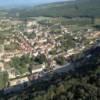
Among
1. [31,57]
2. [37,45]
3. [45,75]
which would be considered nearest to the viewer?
[45,75]

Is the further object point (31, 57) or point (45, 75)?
point (31, 57)

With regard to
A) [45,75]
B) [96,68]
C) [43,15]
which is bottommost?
[43,15]

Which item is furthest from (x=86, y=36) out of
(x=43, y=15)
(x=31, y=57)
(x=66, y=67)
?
(x=43, y=15)

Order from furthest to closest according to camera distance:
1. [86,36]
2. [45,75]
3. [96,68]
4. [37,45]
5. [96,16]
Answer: [96,16] → [86,36] → [37,45] → [45,75] → [96,68]

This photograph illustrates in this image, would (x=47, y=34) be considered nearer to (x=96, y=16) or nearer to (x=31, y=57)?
(x=31, y=57)

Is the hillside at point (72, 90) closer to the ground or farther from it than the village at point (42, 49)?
farther from it

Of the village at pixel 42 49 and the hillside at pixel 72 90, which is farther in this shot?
the village at pixel 42 49

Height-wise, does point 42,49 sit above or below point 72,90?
below

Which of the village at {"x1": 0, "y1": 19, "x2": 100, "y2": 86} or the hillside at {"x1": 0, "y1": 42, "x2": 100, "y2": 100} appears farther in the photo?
the village at {"x1": 0, "y1": 19, "x2": 100, "y2": 86}

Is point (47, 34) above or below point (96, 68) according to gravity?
below

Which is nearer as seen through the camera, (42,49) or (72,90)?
(72,90)

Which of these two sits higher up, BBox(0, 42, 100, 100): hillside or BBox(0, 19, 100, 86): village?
BBox(0, 42, 100, 100): hillside
